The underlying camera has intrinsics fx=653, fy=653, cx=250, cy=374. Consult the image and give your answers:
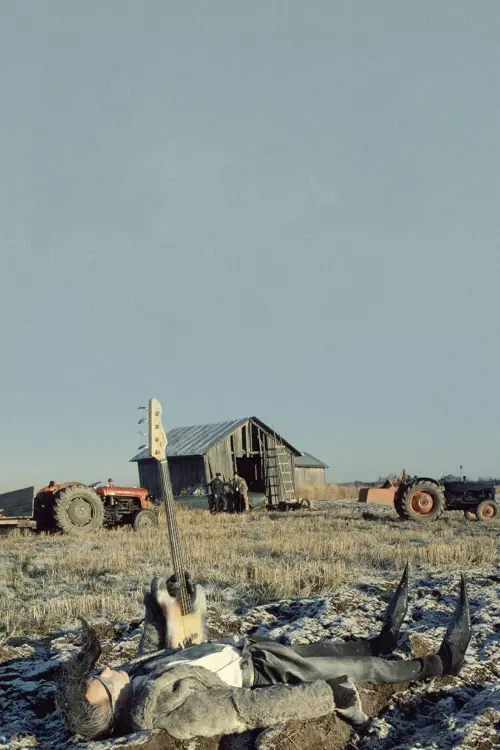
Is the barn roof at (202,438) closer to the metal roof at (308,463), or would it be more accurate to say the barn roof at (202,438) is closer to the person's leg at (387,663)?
the metal roof at (308,463)

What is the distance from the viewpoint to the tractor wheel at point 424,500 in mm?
19031

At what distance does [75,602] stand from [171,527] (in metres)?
2.24

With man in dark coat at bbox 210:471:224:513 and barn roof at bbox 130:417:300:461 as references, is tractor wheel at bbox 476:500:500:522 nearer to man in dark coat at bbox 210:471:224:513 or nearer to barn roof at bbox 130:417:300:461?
man in dark coat at bbox 210:471:224:513

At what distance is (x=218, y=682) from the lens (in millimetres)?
3959

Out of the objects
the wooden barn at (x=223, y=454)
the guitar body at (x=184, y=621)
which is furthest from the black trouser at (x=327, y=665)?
the wooden barn at (x=223, y=454)

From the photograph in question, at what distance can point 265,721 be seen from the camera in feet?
12.9

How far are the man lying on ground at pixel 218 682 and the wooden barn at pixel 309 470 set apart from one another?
41.5m

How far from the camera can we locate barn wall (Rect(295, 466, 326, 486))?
46.8 m

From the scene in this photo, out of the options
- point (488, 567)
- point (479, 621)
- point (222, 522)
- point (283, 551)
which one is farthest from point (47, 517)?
point (479, 621)

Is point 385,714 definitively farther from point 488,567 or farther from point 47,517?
point 47,517

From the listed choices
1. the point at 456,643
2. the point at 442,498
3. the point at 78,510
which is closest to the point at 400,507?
the point at 442,498

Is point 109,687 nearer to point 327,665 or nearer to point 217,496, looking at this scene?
point 327,665

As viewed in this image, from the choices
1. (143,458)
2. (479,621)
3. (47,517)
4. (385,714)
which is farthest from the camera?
(143,458)

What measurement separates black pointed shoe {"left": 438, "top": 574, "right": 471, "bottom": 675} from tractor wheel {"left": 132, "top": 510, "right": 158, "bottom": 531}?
13291mm
